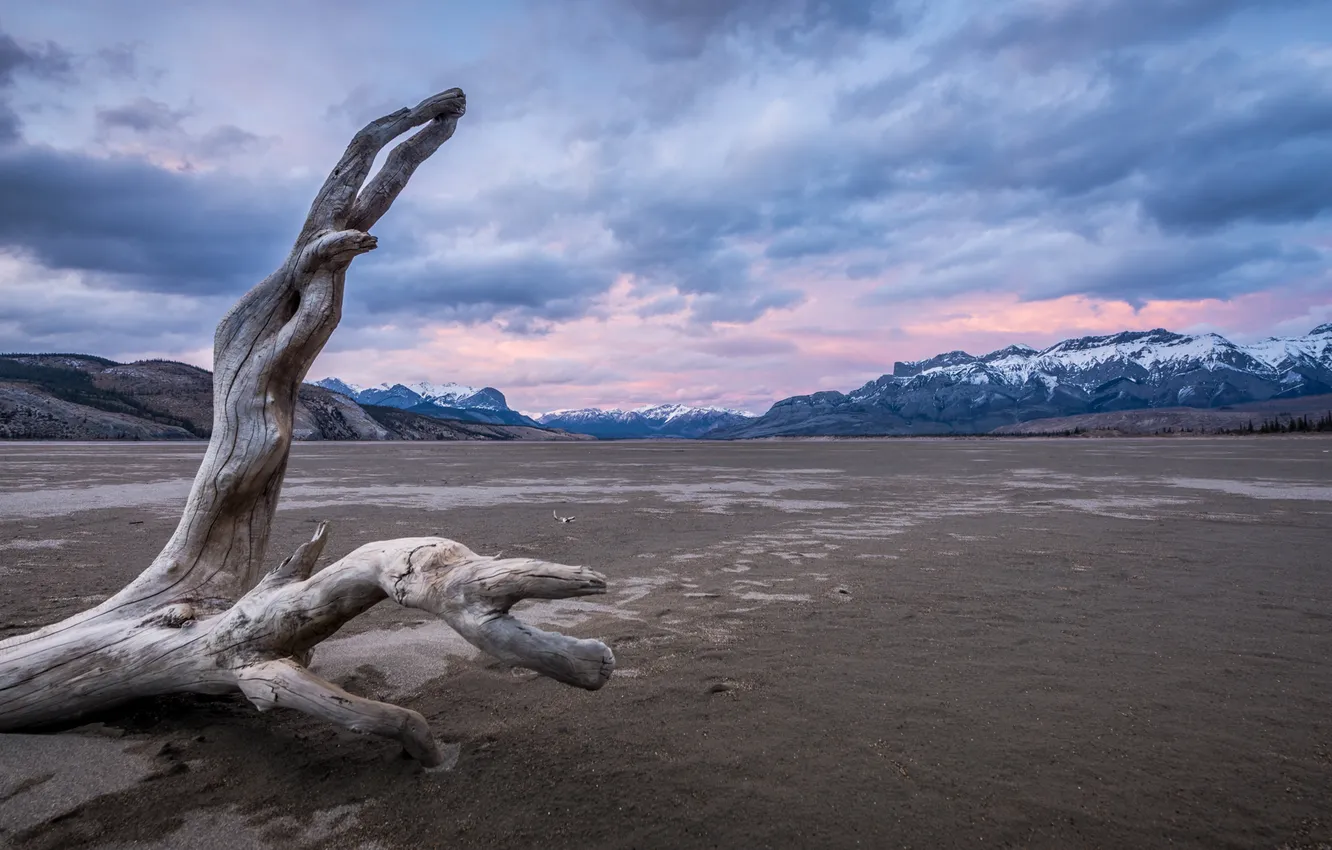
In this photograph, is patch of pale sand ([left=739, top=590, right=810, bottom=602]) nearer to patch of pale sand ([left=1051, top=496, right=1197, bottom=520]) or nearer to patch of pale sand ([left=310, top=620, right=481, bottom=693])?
patch of pale sand ([left=310, top=620, right=481, bottom=693])

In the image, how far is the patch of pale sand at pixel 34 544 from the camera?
35.0 feet

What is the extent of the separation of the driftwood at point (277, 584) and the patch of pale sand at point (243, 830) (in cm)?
42

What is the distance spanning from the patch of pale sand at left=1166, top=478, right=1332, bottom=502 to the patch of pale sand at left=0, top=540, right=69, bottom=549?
81.6 ft

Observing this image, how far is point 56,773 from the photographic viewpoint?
382cm

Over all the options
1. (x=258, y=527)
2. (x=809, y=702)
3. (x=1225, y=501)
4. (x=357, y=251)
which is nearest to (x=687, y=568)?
(x=809, y=702)

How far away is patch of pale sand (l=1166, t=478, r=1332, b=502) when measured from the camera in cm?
1697

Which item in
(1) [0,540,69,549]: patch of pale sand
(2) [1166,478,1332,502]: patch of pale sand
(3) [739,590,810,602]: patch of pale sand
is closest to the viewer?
(3) [739,590,810,602]: patch of pale sand

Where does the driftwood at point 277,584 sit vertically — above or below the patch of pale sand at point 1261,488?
above

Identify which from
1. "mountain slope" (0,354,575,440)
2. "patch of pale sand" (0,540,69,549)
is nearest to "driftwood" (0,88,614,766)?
"patch of pale sand" (0,540,69,549)

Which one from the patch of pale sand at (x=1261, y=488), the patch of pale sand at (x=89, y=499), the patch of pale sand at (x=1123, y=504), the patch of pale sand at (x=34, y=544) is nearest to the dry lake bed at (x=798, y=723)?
the patch of pale sand at (x=34, y=544)

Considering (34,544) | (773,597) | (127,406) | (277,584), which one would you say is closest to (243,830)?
(277,584)

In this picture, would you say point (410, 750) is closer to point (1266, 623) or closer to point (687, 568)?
point (687, 568)

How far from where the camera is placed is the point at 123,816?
344 centimetres

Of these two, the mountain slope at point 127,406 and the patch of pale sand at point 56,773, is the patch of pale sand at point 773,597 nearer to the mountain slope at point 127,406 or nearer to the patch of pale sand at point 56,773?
the patch of pale sand at point 56,773
